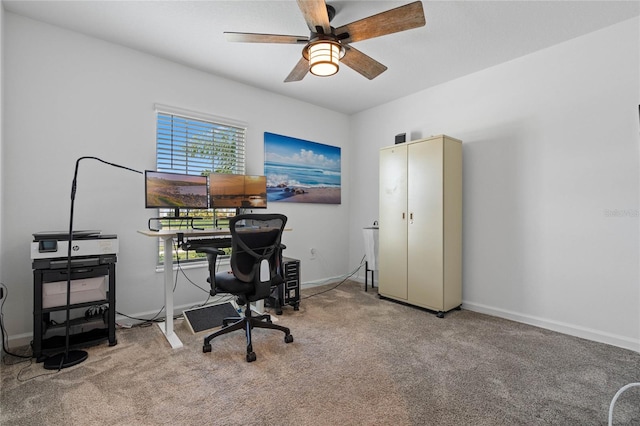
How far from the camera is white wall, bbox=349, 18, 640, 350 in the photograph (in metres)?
2.51

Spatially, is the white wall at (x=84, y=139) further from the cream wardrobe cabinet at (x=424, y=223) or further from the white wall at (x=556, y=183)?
the white wall at (x=556, y=183)

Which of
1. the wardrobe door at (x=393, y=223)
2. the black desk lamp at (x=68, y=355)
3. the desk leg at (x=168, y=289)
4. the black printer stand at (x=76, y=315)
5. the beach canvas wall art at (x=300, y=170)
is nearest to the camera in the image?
the black desk lamp at (x=68, y=355)

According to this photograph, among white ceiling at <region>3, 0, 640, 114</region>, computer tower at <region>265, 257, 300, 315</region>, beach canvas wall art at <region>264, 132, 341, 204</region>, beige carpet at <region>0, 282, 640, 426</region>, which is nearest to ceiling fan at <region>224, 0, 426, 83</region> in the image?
white ceiling at <region>3, 0, 640, 114</region>

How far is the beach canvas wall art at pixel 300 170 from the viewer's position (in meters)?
3.98

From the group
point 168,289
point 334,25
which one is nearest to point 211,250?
point 168,289

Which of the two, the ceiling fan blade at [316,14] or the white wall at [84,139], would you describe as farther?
the white wall at [84,139]

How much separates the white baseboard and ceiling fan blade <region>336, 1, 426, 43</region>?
2.82 m

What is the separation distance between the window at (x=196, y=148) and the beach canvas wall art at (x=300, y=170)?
42cm

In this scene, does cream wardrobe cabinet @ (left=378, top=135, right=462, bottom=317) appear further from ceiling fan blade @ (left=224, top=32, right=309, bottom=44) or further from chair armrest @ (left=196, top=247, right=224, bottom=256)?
chair armrest @ (left=196, top=247, right=224, bottom=256)

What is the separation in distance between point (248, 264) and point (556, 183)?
288 cm

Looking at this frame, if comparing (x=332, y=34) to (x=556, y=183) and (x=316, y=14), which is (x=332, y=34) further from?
(x=556, y=183)

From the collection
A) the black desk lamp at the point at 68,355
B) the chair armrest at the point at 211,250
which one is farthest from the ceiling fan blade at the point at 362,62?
the black desk lamp at the point at 68,355

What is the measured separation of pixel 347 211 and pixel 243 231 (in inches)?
108

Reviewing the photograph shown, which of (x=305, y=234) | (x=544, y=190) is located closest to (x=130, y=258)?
(x=305, y=234)
